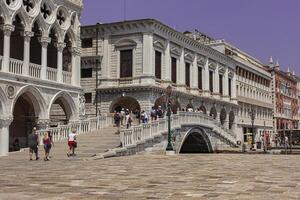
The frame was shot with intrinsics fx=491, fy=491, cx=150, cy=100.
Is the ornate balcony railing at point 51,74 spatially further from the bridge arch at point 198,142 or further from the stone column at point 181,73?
the stone column at point 181,73

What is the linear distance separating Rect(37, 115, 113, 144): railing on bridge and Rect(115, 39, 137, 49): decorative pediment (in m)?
8.87

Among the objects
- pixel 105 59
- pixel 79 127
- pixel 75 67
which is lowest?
pixel 79 127

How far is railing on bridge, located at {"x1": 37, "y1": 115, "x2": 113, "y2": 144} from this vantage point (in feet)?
93.4

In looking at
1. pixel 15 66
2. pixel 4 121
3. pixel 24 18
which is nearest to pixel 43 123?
pixel 4 121

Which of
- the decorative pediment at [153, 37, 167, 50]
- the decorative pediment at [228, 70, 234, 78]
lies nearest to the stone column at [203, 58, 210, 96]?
the decorative pediment at [228, 70, 234, 78]

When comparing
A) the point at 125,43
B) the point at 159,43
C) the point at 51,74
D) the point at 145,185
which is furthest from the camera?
the point at 159,43

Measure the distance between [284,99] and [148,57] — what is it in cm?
5625

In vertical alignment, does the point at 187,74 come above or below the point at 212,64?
below

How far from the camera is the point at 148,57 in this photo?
132 feet

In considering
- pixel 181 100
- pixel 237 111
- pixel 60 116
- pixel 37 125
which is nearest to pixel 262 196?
pixel 37 125

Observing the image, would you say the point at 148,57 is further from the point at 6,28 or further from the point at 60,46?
the point at 6,28

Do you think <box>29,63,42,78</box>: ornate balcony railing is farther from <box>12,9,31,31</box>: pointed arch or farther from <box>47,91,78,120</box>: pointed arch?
<box>47,91,78,120</box>: pointed arch

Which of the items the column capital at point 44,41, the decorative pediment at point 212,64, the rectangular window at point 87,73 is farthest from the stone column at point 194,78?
the column capital at point 44,41

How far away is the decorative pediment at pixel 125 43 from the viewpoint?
135ft
